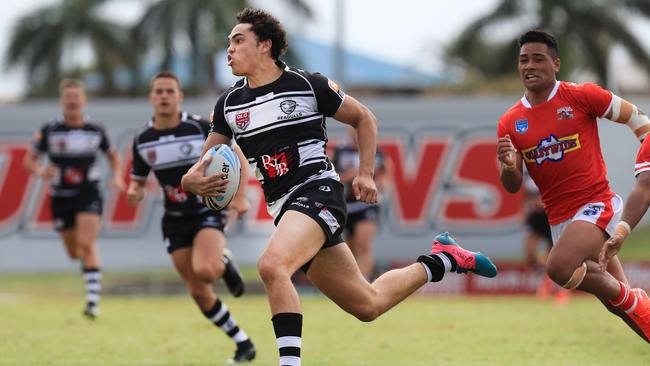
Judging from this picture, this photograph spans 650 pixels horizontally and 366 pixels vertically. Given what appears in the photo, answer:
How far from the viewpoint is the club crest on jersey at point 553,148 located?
898 cm

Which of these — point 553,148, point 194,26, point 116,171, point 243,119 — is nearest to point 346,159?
point 116,171

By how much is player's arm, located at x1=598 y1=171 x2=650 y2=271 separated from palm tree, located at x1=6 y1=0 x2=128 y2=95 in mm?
36945

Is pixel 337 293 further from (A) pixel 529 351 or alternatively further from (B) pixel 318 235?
(A) pixel 529 351

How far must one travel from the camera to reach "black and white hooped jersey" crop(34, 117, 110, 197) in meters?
16.1

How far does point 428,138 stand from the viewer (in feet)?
73.3

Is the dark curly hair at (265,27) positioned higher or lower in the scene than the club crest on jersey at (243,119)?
higher

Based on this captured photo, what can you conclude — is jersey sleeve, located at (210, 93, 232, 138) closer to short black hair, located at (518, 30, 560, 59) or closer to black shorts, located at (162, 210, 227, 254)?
short black hair, located at (518, 30, 560, 59)

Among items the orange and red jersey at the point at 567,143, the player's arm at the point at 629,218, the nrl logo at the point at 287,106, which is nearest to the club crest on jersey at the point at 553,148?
the orange and red jersey at the point at 567,143

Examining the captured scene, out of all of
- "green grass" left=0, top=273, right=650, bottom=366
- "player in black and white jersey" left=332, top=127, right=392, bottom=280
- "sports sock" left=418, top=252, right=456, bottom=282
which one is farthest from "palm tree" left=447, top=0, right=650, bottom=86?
"sports sock" left=418, top=252, right=456, bottom=282

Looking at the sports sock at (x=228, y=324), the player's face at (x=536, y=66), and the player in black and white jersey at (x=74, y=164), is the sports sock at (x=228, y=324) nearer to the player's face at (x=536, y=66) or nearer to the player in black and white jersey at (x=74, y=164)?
the player's face at (x=536, y=66)

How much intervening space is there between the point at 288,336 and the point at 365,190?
1.12 metres

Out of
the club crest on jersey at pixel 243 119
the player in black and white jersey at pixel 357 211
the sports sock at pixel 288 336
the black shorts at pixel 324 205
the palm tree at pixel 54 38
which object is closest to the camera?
the sports sock at pixel 288 336

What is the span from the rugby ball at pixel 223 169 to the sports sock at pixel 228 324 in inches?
107

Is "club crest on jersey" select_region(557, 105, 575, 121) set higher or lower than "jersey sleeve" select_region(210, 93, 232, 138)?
lower
